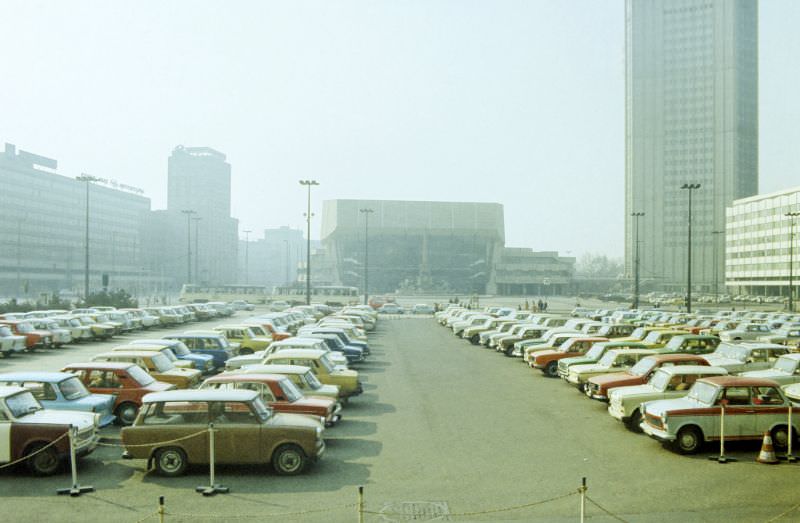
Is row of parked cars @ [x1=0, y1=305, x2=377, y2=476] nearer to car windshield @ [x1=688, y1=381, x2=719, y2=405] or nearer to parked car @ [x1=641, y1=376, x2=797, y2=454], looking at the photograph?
parked car @ [x1=641, y1=376, x2=797, y2=454]

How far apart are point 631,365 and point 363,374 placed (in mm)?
8989

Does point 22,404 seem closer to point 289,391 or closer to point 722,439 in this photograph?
point 289,391

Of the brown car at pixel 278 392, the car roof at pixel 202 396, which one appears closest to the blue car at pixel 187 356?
the brown car at pixel 278 392

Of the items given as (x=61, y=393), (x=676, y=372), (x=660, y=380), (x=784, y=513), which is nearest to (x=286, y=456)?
(x=61, y=393)

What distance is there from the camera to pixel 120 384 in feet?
55.9

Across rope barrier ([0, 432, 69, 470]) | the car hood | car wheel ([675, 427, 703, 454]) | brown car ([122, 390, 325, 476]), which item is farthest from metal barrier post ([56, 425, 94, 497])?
car wheel ([675, 427, 703, 454])

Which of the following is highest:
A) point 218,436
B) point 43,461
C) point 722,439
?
point 218,436

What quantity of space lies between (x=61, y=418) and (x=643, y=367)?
1402 centimetres

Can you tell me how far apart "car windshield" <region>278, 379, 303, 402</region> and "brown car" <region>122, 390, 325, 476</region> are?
226cm

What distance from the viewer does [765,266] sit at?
4624 inches

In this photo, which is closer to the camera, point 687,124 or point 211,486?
point 211,486

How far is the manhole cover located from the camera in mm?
10266

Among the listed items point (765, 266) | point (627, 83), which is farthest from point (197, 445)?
point (627, 83)

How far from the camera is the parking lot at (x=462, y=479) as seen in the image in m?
10.6
